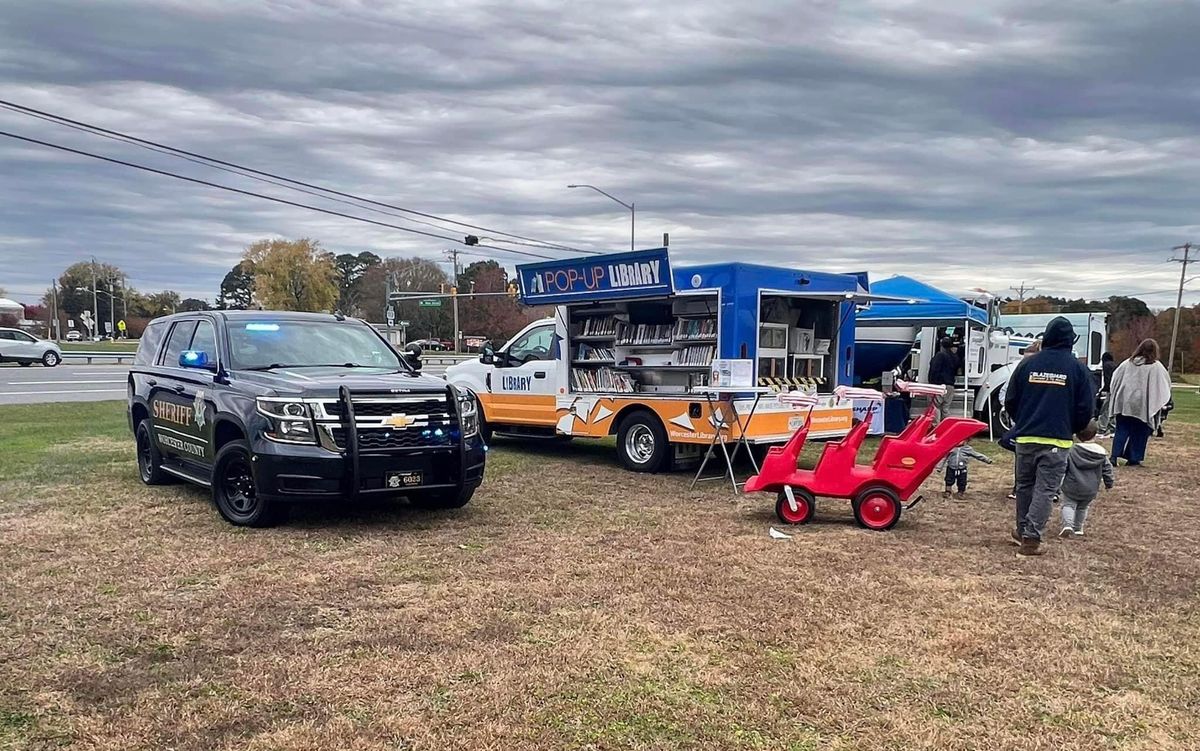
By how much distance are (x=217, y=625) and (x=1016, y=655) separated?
13.9 ft

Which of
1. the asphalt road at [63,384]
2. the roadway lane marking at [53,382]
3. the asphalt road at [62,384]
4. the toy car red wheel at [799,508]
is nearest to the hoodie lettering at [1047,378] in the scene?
the toy car red wheel at [799,508]

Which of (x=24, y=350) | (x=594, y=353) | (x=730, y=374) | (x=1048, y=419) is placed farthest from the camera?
(x=24, y=350)

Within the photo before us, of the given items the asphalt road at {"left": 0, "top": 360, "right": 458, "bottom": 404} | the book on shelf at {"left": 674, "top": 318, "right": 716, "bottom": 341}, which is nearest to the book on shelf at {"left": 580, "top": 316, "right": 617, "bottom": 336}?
the book on shelf at {"left": 674, "top": 318, "right": 716, "bottom": 341}

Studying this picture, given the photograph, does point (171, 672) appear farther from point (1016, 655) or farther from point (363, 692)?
point (1016, 655)

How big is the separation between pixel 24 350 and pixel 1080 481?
4236cm

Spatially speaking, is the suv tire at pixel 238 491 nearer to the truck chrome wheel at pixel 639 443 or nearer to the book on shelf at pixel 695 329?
the truck chrome wheel at pixel 639 443

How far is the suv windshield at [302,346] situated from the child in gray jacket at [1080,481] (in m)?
5.84

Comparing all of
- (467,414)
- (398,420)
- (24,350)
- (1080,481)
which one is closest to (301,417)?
(398,420)

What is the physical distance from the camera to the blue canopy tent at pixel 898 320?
1550 cm

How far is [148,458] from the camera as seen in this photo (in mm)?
9273

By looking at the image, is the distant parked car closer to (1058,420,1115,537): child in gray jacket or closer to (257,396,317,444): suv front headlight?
(257,396,317,444): suv front headlight

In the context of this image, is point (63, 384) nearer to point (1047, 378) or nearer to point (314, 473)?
point (314, 473)

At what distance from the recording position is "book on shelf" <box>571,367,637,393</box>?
1165 centimetres

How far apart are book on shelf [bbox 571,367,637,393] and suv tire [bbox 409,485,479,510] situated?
3.76 metres
